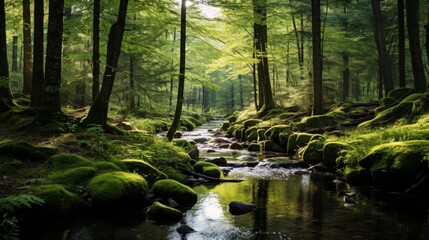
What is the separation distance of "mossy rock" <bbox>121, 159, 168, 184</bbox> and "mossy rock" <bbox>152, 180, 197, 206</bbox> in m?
0.81

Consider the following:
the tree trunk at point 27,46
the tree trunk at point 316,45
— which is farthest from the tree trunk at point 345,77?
the tree trunk at point 27,46

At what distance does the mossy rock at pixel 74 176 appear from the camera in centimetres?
819

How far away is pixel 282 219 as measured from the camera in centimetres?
759

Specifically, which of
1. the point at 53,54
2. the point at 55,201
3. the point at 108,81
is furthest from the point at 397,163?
the point at 53,54

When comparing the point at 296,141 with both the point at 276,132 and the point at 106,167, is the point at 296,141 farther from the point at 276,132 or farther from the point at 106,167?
the point at 106,167

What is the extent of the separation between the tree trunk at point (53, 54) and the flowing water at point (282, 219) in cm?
545

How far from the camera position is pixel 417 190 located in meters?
9.00

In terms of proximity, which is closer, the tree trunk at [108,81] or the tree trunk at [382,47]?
the tree trunk at [108,81]

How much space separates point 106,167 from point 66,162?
3.19 feet

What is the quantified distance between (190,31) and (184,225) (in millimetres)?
10499

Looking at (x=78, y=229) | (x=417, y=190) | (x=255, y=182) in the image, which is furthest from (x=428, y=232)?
(x=78, y=229)

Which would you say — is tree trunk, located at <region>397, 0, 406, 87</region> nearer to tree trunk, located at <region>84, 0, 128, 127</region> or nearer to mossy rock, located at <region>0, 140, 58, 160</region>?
tree trunk, located at <region>84, 0, 128, 127</region>

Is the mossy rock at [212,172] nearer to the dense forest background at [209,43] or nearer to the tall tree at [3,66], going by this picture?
the dense forest background at [209,43]

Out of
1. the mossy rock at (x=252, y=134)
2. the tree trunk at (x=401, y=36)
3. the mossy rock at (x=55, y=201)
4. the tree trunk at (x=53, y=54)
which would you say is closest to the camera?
the mossy rock at (x=55, y=201)
